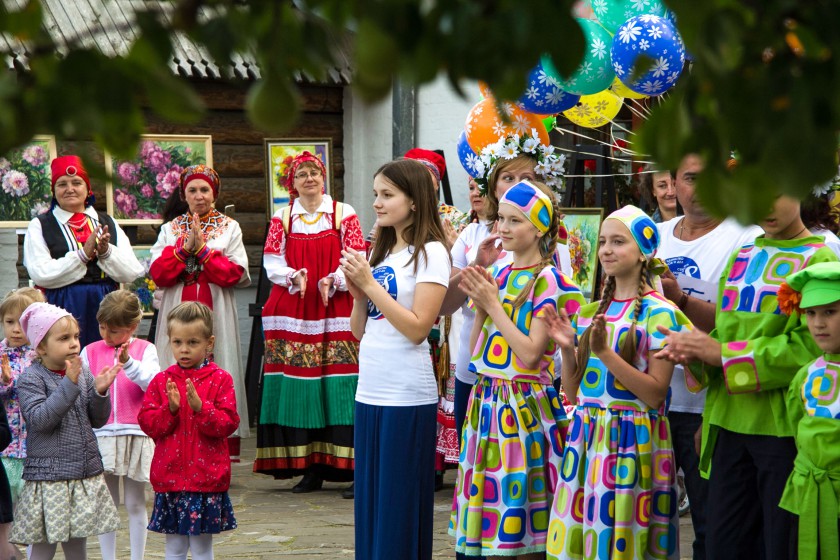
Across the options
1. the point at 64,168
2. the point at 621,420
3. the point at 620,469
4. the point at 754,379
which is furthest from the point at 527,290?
the point at 64,168

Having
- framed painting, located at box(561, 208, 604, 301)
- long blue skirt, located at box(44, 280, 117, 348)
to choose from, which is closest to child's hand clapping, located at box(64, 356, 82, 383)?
long blue skirt, located at box(44, 280, 117, 348)

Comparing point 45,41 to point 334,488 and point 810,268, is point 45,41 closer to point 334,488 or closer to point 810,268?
point 810,268

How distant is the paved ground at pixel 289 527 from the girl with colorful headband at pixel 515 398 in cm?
135

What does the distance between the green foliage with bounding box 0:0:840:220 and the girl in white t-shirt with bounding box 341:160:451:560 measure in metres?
3.13

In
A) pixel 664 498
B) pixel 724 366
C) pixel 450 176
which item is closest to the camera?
pixel 724 366

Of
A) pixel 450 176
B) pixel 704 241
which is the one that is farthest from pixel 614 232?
pixel 450 176

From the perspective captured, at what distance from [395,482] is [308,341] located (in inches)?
112

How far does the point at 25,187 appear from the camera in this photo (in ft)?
28.8

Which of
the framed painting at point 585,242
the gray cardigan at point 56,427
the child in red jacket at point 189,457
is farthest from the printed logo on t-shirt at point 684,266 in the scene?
the framed painting at point 585,242

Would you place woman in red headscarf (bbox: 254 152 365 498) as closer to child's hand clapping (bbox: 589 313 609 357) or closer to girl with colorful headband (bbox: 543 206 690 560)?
girl with colorful headband (bbox: 543 206 690 560)

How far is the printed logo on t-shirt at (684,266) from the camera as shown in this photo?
419 centimetres

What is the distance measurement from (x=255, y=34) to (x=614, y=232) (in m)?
2.93

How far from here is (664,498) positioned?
12.9 feet

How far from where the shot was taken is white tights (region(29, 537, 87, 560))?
4734 mm
